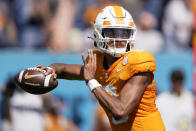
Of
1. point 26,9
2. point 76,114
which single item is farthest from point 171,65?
point 26,9

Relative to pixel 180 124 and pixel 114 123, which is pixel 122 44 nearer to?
pixel 114 123

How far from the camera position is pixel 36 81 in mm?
3963

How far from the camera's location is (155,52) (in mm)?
7191

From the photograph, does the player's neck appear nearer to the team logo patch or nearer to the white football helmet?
the white football helmet

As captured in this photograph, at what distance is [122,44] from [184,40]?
378cm

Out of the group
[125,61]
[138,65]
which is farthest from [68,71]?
[138,65]

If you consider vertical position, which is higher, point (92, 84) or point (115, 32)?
point (115, 32)

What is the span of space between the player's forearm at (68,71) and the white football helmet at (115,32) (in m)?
0.40

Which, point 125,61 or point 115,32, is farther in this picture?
point 115,32

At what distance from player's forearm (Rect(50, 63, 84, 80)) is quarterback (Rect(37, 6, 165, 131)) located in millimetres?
166

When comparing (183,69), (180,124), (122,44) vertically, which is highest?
(122,44)

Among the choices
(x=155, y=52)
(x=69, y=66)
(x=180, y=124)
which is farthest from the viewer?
(x=155, y=52)

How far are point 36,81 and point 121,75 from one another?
741mm

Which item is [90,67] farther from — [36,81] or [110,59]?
[36,81]
